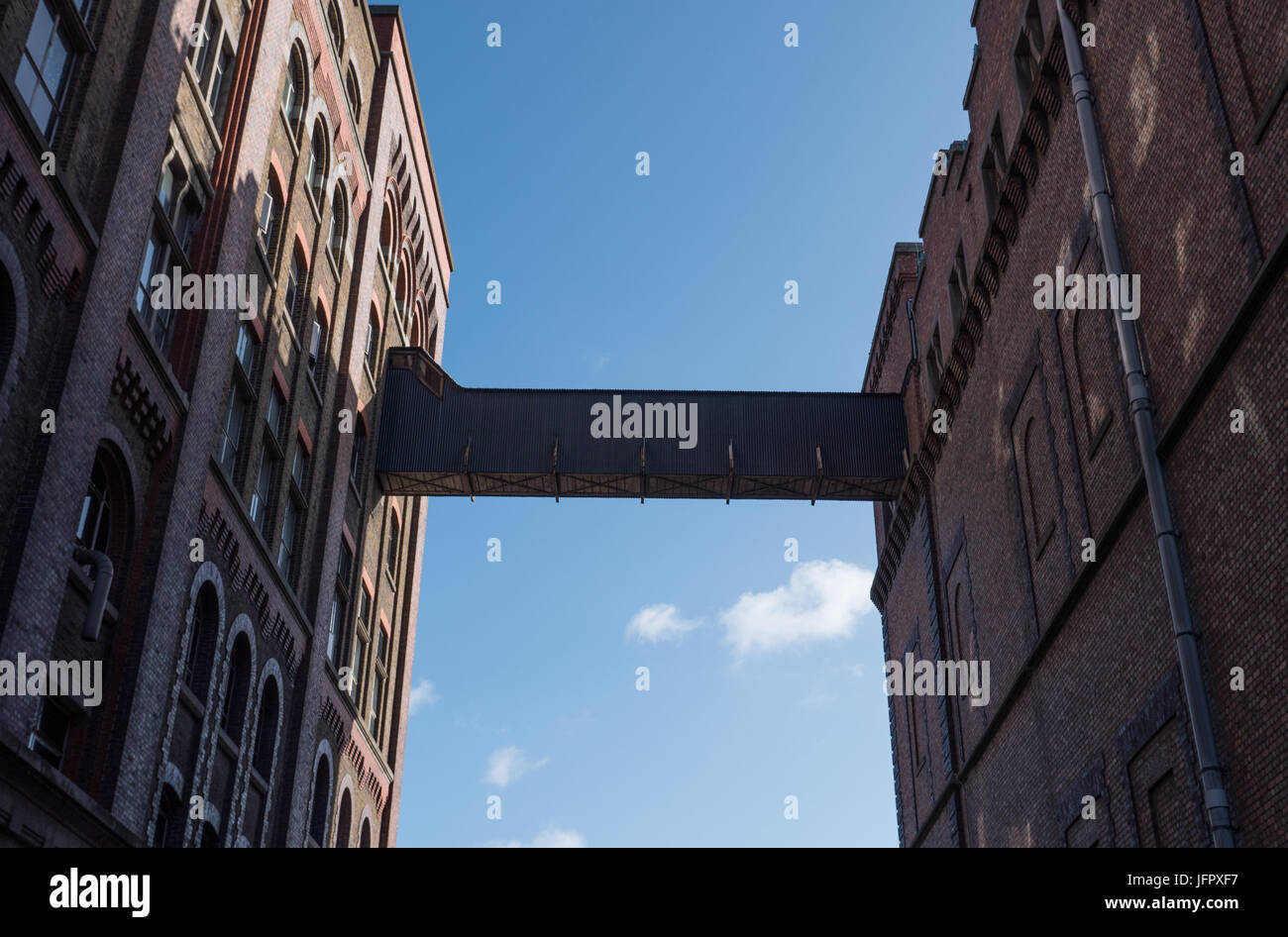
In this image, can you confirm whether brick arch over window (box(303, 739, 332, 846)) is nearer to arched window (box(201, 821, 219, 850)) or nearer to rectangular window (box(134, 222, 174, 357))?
arched window (box(201, 821, 219, 850))

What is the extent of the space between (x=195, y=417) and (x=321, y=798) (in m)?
→ 11.6

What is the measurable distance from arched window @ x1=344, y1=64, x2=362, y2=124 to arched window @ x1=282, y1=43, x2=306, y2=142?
297 cm

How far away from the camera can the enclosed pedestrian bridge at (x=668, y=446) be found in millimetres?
29484

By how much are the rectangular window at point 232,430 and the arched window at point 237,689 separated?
311 centimetres

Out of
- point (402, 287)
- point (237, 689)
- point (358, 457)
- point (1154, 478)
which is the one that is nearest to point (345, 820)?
point (237, 689)

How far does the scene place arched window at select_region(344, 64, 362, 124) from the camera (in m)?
29.5

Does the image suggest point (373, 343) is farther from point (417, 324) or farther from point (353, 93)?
point (353, 93)

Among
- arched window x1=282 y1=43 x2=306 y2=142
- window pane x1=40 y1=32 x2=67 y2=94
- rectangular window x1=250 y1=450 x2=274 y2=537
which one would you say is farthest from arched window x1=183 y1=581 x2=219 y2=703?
arched window x1=282 y1=43 x2=306 y2=142

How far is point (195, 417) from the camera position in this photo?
18.9 m

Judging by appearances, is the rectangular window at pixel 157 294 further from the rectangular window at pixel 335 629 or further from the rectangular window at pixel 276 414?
the rectangular window at pixel 335 629

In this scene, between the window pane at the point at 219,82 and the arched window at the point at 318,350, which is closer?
the window pane at the point at 219,82

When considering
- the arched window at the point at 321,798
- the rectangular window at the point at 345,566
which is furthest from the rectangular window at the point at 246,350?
the arched window at the point at 321,798
